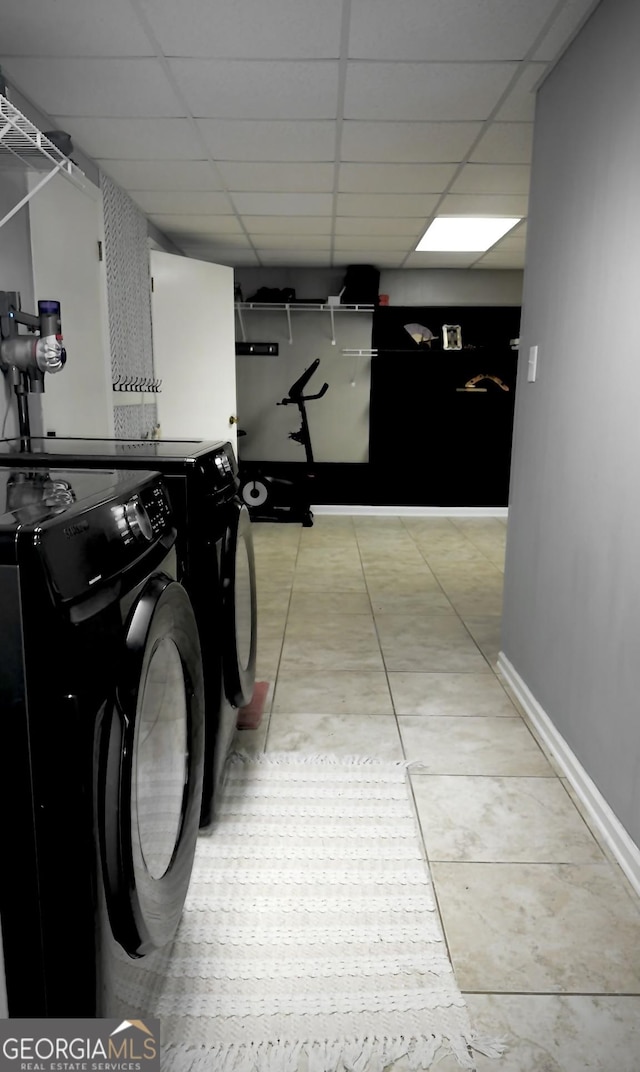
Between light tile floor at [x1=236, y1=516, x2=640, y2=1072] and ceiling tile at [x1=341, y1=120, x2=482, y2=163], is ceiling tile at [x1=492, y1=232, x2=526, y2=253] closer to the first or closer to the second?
ceiling tile at [x1=341, y1=120, x2=482, y2=163]

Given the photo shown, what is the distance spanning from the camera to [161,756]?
111 centimetres

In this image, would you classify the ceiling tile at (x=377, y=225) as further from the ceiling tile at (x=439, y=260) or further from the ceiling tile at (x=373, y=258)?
the ceiling tile at (x=439, y=260)

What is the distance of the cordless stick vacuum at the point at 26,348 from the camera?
2.17m

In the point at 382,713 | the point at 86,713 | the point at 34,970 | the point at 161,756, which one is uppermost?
the point at 86,713

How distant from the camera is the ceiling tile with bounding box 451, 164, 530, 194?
11.5ft

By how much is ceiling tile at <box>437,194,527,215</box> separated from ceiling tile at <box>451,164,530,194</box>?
99mm

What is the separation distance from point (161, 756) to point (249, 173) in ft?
11.2

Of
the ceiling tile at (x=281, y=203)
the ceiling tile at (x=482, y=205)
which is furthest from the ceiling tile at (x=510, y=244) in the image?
the ceiling tile at (x=281, y=203)

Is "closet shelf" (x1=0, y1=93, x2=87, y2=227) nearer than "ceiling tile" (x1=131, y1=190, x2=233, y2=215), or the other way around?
"closet shelf" (x1=0, y1=93, x2=87, y2=227)

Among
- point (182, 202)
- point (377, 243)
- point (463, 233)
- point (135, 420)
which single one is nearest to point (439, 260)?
point (377, 243)

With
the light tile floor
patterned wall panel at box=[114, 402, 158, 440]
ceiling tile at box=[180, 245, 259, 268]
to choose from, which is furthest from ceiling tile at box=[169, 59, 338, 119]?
ceiling tile at box=[180, 245, 259, 268]

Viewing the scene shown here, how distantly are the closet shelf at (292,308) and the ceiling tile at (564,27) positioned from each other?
4076 millimetres

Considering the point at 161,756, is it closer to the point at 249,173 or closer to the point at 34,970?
the point at 34,970

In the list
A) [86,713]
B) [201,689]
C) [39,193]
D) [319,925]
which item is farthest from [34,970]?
[39,193]
